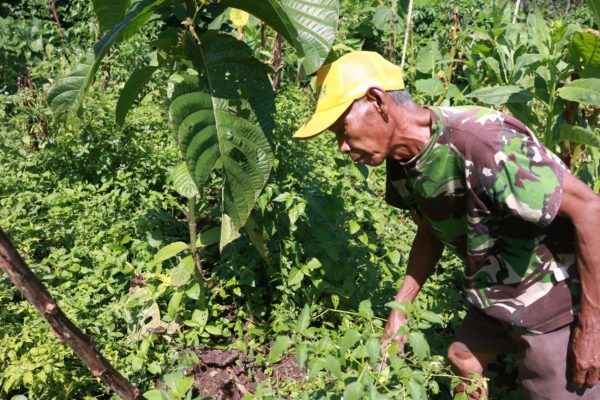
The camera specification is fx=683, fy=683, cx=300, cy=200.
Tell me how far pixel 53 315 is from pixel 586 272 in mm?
1481

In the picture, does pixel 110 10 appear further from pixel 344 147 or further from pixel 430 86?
pixel 430 86

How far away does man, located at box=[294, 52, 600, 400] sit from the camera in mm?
1927

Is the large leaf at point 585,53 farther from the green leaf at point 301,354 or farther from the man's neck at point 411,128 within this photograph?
the green leaf at point 301,354

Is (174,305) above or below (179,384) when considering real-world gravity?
below

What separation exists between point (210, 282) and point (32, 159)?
1.36 m

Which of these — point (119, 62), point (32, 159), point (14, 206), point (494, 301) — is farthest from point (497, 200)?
point (119, 62)

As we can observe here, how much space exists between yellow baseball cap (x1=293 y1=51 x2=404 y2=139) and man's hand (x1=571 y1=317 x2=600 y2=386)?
3.06ft

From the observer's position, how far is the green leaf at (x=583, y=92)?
277 cm

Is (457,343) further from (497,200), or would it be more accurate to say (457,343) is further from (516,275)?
(497,200)

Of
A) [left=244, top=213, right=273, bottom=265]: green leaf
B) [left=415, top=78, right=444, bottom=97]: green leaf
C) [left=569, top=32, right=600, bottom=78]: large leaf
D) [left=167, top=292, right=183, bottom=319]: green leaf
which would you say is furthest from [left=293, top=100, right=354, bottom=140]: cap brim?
[left=415, top=78, right=444, bottom=97]: green leaf

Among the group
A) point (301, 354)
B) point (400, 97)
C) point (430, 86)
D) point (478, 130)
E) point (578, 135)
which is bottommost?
point (430, 86)

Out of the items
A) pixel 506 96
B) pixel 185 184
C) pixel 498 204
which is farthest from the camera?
pixel 506 96

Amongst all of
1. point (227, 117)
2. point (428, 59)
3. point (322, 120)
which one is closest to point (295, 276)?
point (227, 117)

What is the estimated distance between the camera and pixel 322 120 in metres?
2.01
